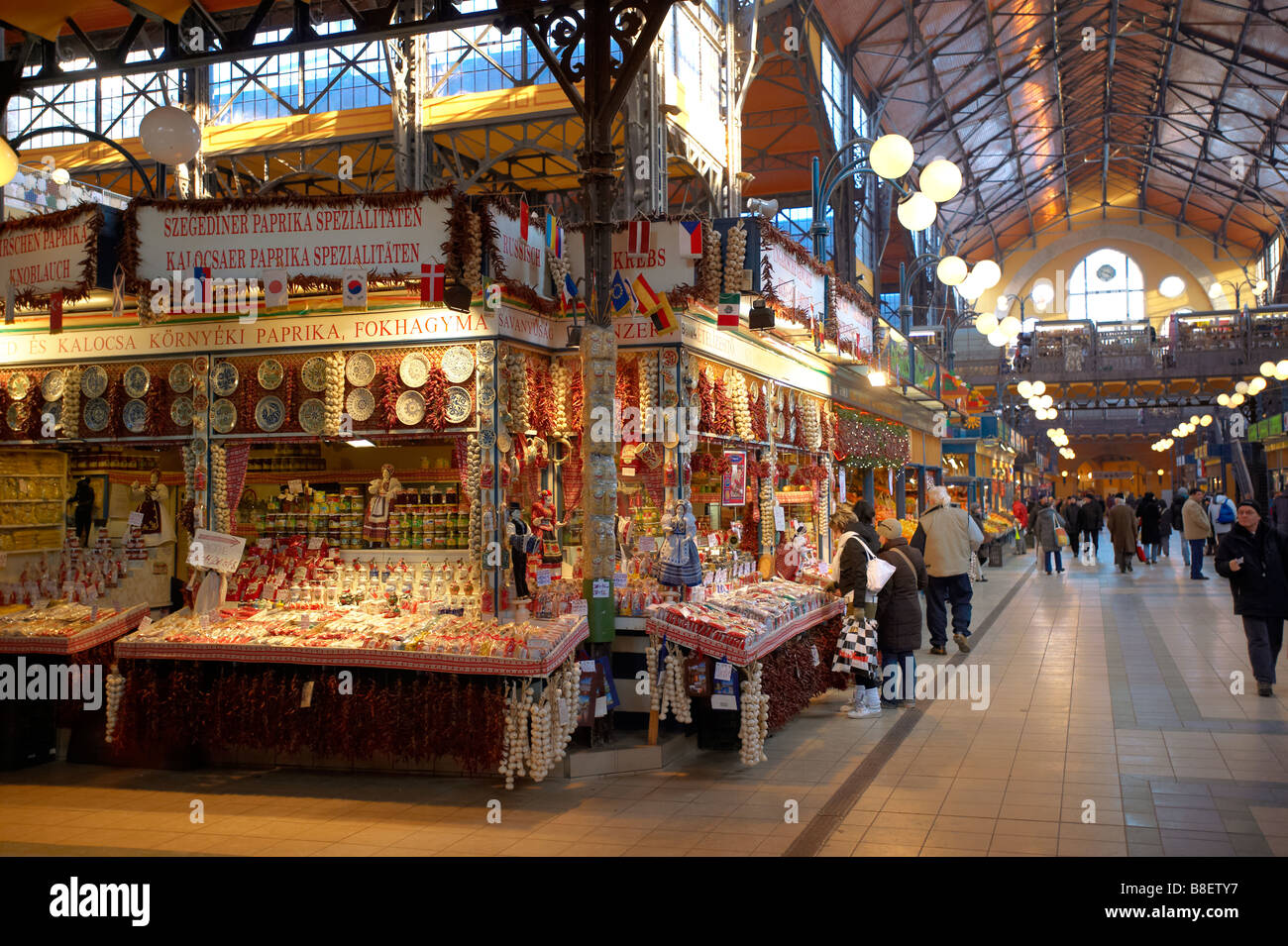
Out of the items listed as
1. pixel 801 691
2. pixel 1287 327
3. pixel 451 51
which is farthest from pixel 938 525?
pixel 1287 327

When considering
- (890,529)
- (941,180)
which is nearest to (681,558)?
(890,529)

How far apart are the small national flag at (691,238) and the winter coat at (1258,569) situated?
14.8ft

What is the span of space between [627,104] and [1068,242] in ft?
136

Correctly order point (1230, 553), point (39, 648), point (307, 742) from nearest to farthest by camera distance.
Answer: point (307, 742) < point (39, 648) < point (1230, 553)

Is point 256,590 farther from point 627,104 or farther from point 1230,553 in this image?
point 1230,553

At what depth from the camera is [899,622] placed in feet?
26.4

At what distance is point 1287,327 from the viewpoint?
99.4 ft

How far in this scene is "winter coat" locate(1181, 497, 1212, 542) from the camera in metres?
18.0

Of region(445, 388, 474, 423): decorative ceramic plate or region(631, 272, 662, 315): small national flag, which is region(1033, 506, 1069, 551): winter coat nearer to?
region(631, 272, 662, 315): small national flag

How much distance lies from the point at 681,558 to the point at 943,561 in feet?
14.7

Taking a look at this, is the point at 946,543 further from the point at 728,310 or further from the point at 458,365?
the point at 458,365

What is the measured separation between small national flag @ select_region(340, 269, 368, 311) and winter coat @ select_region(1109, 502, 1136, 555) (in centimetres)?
1726

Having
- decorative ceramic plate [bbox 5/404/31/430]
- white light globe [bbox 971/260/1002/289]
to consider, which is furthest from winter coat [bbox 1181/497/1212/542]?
decorative ceramic plate [bbox 5/404/31/430]

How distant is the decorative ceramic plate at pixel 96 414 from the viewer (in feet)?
27.1
